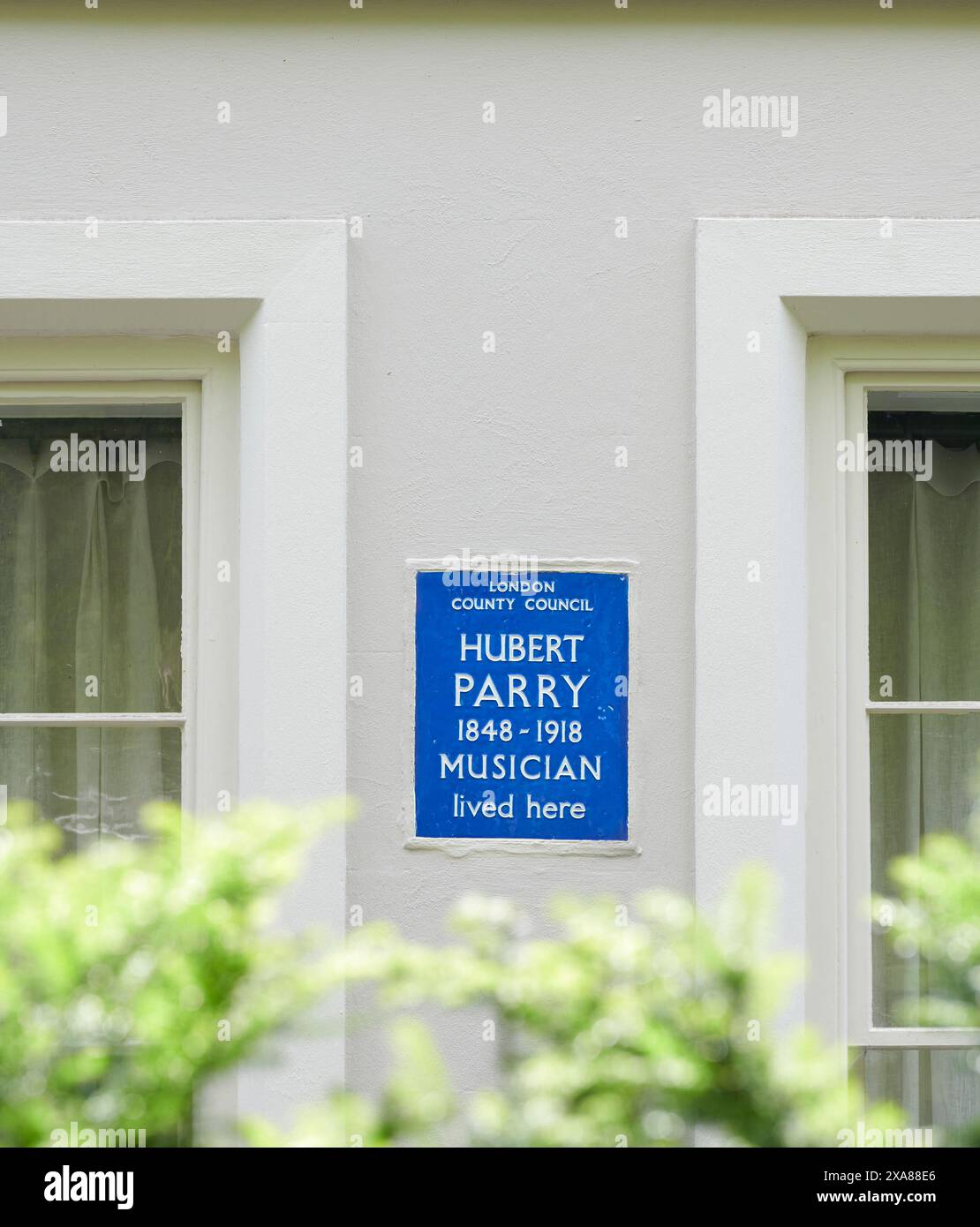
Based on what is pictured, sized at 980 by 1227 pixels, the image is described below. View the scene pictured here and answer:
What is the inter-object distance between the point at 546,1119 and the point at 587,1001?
0.45ft

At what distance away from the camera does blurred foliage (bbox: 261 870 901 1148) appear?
4.59ft

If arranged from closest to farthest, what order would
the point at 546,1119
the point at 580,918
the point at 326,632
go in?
1. the point at 546,1119
2. the point at 580,918
3. the point at 326,632

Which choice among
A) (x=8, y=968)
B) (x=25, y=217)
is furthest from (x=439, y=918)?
(x=25, y=217)

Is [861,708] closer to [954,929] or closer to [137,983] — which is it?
[954,929]

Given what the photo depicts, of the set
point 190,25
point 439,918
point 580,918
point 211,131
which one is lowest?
point 439,918

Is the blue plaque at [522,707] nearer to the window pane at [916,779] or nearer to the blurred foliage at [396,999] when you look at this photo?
the window pane at [916,779]

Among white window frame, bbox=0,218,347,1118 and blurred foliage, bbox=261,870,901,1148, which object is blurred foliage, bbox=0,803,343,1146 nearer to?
blurred foliage, bbox=261,870,901,1148

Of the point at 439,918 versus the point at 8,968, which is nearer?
the point at 8,968

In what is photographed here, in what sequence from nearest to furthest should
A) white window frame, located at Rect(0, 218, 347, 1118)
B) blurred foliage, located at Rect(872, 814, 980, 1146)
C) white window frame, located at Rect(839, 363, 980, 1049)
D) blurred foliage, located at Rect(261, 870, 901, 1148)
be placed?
blurred foliage, located at Rect(261, 870, 901, 1148) < blurred foliage, located at Rect(872, 814, 980, 1146) < white window frame, located at Rect(0, 218, 347, 1118) < white window frame, located at Rect(839, 363, 980, 1049)

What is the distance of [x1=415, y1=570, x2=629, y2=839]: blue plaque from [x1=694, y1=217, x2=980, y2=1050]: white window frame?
0.16 metres

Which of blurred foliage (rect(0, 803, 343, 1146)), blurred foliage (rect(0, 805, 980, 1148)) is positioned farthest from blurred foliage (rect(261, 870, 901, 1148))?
blurred foliage (rect(0, 803, 343, 1146))

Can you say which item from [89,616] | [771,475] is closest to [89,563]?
[89,616]

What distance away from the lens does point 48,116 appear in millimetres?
2586

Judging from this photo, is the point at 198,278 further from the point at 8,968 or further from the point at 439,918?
the point at 8,968
